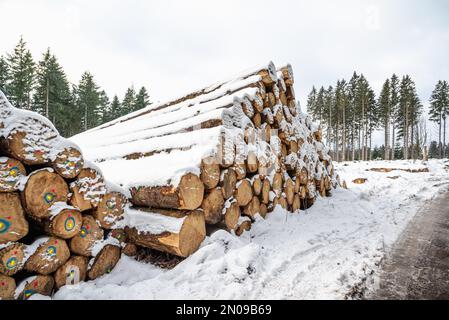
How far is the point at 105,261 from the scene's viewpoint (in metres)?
2.40

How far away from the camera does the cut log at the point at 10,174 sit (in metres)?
1.76

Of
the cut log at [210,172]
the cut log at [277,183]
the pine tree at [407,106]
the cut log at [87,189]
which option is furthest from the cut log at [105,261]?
the pine tree at [407,106]

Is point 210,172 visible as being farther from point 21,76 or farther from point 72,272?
point 21,76

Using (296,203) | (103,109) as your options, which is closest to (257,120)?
(296,203)

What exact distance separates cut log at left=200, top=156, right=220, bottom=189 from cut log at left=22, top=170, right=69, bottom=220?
145 cm

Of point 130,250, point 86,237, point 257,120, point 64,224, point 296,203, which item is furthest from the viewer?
point 296,203

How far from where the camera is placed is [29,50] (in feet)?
74.9

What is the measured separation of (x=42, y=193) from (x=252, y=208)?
2802 millimetres

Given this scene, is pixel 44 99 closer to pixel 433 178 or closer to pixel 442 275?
pixel 442 275

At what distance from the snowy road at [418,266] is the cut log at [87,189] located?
9.51ft

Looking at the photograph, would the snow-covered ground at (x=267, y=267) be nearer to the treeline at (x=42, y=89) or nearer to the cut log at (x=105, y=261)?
the cut log at (x=105, y=261)

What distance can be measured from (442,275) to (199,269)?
8.90ft

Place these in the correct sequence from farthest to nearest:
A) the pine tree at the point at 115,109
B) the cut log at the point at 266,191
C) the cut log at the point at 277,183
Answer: the pine tree at the point at 115,109 → the cut log at the point at 277,183 → the cut log at the point at 266,191
